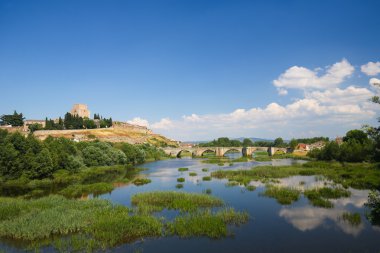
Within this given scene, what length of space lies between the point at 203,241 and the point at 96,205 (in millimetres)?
13802

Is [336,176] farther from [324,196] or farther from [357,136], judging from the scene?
[357,136]

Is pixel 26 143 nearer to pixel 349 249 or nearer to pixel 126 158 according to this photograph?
pixel 126 158

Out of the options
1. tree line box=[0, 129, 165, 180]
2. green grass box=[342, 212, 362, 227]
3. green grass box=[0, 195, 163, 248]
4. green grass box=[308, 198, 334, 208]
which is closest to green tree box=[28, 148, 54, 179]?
tree line box=[0, 129, 165, 180]

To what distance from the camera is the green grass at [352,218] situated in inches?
931

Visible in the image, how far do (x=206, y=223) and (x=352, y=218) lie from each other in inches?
496

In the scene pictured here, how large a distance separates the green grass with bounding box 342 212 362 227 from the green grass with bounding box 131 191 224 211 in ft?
37.1

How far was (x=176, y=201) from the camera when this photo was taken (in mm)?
30469

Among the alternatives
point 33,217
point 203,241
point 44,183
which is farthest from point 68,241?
point 44,183

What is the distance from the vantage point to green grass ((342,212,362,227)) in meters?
23.7

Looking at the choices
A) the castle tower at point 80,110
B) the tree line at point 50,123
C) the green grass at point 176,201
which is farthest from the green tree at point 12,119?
the green grass at point 176,201

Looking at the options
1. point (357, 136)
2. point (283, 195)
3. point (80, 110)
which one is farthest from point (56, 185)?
point (80, 110)

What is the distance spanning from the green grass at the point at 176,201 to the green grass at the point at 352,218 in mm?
11301

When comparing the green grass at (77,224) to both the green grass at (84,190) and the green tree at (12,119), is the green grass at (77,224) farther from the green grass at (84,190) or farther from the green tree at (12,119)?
the green tree at (12,119)

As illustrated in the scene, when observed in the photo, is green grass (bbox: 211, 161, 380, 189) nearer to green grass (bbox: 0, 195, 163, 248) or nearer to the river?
the river
